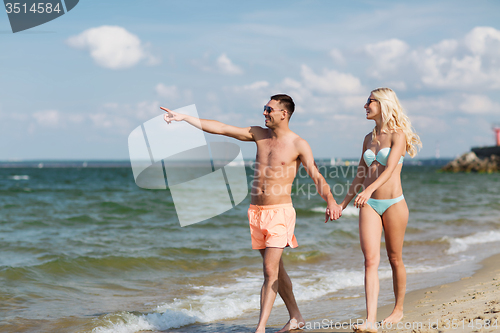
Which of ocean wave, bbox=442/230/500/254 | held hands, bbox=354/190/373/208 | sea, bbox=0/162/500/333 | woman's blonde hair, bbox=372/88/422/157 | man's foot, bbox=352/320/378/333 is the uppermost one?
woman's blonde hair, bbox=372/88/422/157

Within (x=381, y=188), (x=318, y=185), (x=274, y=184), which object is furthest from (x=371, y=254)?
(x=274, y=184)

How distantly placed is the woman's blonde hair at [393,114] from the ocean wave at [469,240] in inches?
287

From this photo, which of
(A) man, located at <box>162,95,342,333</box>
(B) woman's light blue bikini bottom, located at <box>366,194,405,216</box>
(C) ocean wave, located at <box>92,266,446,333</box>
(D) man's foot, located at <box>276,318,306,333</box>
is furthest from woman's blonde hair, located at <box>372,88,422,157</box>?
(C) ocean wave, located at <box>92,266,446,333</box>

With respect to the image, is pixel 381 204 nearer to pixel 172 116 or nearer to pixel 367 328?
pixel 367 328

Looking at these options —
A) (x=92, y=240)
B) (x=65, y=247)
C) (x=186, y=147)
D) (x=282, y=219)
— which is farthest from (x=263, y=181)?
(x=92, y=240)

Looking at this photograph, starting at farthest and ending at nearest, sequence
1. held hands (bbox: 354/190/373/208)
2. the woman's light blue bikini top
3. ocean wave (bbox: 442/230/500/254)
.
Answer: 1. ocean wave (bbox: 442/230/500/254)
2. the woman's light blue bikini top
3. held hands (bbox: 354/190/373/208)

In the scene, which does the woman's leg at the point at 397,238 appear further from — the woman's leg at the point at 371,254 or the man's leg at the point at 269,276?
the man's leg at the point at 269,276

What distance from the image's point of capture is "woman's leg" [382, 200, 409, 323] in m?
3.90

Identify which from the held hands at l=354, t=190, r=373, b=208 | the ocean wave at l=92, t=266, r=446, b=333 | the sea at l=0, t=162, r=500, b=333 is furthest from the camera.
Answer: the sea at l=0, t=162, r=500, b=333

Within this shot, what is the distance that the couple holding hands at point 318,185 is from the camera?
3824 mm

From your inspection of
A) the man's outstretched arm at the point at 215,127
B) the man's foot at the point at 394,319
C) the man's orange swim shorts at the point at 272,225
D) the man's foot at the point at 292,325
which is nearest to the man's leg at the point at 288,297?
the man's foot at the point at 292,325

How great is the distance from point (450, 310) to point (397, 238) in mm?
1125

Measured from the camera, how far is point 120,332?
200 inches

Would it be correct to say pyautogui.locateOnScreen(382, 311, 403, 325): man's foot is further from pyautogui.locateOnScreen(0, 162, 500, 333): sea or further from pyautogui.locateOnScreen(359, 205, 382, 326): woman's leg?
pyautogui.locateOnScreen(0, 162, 500, 333): sea
